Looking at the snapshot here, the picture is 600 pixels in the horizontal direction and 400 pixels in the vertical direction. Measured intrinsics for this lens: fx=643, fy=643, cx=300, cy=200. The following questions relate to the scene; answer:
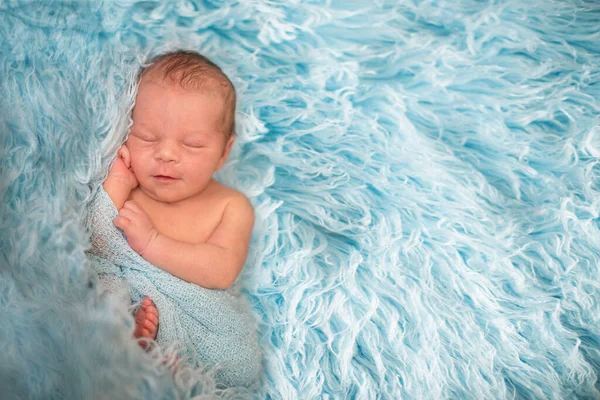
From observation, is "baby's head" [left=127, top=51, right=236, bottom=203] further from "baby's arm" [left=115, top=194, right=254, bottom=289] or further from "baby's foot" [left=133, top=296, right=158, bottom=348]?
"baby's foot" [left=133, top=296, right=158, bottom=348]

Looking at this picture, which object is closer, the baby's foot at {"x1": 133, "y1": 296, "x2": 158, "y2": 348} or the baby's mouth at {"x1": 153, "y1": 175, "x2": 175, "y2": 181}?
the baby's foot at {"x1": 133, "y1": 296, "x2": 158, "y2": 348}

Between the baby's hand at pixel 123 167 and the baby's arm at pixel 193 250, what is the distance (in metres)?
0.04

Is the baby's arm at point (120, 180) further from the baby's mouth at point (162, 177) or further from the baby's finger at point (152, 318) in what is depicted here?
the baby's finger at point (152, 318)

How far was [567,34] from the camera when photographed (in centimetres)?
139

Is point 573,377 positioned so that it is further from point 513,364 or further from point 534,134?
point 534,134

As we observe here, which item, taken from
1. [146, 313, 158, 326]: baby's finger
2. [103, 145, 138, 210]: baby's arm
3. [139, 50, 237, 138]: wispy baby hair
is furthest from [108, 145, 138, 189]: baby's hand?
[146, 313, 158, 326]: baby's finger

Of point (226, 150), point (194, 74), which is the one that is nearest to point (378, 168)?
point (226, 150)

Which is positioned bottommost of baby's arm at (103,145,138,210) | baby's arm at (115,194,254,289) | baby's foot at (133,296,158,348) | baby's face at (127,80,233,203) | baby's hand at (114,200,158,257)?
baby's foot at (133,296,158,348)

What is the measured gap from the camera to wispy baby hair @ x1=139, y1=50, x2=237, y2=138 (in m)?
1.11

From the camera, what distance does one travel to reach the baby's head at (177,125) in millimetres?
1105

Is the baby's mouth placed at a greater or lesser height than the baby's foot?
greater

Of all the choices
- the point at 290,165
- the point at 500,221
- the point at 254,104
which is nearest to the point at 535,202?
the point at 500,221

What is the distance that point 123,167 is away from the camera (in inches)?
44.8

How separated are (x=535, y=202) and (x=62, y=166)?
90cm
